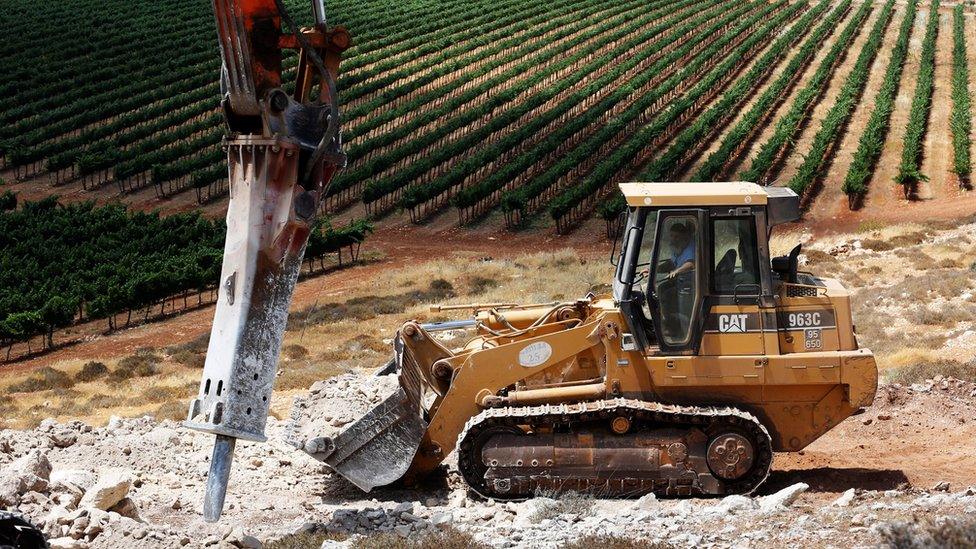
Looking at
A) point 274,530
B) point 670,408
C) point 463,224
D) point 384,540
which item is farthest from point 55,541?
point 463,224

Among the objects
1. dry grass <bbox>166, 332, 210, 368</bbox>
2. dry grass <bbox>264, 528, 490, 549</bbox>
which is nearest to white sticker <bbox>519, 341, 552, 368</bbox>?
dry grass <bbox>264, 528, 490, 549</bbox>

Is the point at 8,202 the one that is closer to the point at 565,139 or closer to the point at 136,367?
the point at 565,139

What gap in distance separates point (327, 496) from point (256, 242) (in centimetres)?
333

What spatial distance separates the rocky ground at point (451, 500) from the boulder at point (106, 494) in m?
0.01

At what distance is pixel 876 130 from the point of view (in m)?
53.8

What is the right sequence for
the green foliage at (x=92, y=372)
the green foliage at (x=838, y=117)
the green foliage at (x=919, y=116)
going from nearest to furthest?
the green foliage at (x=92, y=372) < the green foliage at (x=919, y=116) < the green foliage at (x=838, y=117)

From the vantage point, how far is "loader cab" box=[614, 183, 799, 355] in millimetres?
10984

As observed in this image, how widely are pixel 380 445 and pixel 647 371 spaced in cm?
302

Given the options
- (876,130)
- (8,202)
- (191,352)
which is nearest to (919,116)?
(876,130)

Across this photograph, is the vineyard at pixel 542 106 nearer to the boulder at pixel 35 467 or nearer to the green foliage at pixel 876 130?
the green foliage at pixel 876 130

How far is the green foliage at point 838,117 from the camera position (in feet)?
158

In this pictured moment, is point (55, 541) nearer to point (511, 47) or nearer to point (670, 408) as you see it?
point (670, 408)

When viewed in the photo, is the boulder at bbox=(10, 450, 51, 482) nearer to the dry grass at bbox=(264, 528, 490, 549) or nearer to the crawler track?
the dry grass at bbox=(264, 528, 490, 549)

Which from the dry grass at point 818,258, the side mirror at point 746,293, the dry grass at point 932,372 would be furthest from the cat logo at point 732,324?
the dry grass at point 818,258
